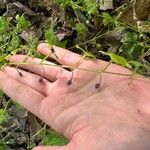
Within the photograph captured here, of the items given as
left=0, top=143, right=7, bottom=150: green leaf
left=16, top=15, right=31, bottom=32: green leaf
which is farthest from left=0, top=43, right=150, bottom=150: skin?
left=0, top=143, right=7, bottom=150: green leaf

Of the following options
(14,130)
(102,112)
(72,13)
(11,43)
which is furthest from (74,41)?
(102,112)

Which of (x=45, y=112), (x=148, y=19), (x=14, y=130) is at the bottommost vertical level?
(x=14, y=130)

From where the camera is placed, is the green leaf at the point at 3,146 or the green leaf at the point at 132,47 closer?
the green leaf at the point at 132,47

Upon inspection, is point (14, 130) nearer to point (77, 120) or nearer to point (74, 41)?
point (74, 41)

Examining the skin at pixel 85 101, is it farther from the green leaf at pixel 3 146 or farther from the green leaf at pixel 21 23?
the green leaf at pixel 3 146

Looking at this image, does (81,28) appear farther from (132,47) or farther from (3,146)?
(3,146)

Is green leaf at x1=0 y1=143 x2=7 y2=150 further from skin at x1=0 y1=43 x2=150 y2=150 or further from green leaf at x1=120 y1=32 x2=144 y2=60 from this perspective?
green leaf at x1=120 y1=32 x2=144 y2=60

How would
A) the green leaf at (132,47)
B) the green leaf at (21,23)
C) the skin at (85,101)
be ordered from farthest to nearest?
the green leaf at (21,23) → the green leaf at (132,47) → the skin at (85,101)

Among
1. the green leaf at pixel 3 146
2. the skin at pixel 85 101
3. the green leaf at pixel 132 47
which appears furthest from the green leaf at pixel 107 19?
the green leaf at pixel 3 146
